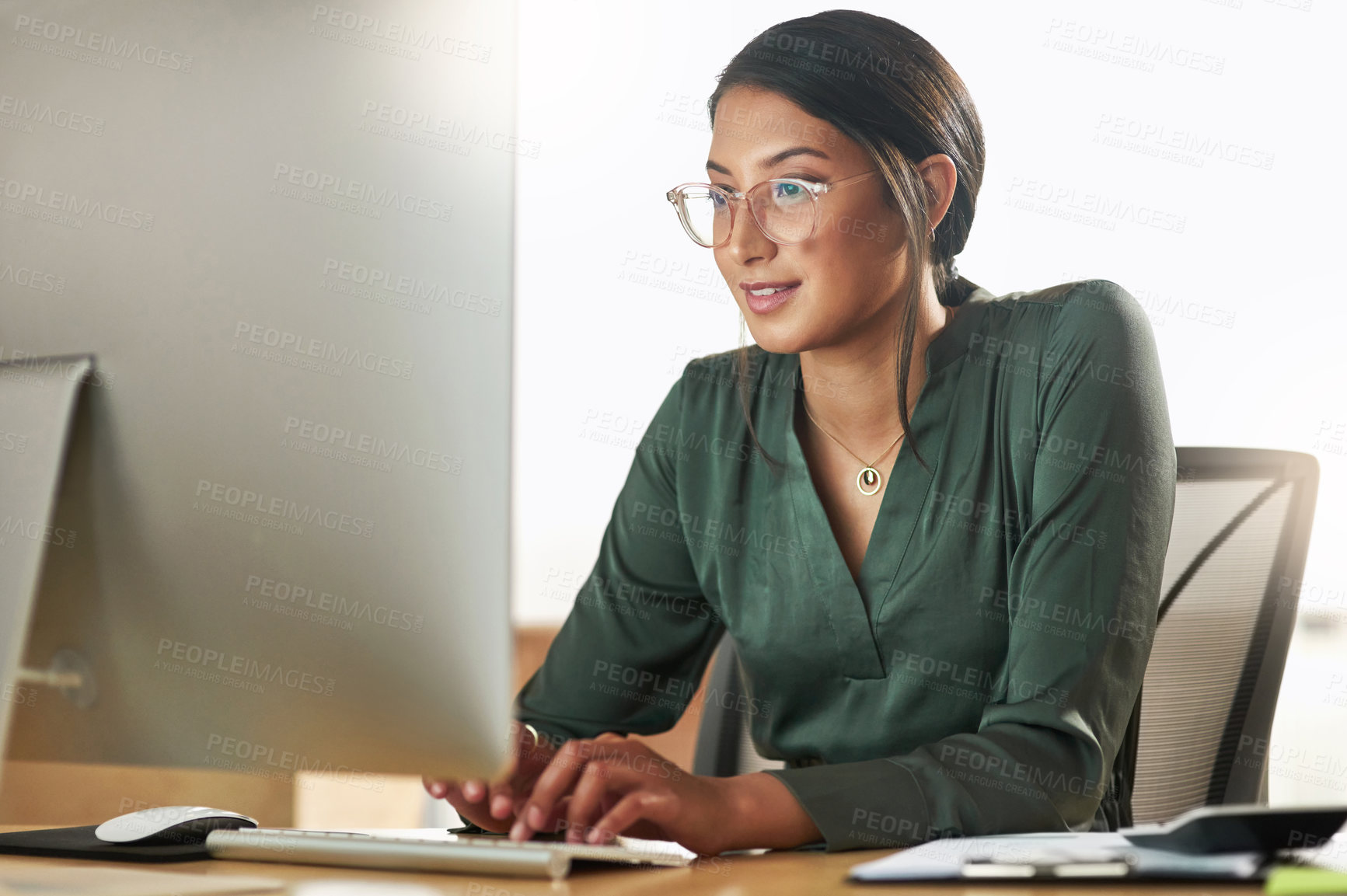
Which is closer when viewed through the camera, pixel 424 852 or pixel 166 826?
pixel 424 852

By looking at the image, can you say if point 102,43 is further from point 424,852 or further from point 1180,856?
point 1180,856

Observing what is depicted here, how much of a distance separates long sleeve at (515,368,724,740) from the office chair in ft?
1.72

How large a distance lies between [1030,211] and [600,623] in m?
1.32

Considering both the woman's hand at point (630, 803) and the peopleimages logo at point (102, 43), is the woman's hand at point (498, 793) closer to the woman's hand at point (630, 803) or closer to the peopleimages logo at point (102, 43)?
the woman's hand at point (630, 803)

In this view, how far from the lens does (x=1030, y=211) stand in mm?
2090

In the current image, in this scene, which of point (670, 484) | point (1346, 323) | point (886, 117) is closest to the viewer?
point (886, 117)

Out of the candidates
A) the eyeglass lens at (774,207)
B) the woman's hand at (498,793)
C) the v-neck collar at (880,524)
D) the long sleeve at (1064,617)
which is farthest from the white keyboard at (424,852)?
the eyeglass lens at (774,207)

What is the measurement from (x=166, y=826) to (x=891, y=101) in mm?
1064

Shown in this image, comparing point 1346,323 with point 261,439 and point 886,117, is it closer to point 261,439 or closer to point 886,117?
point 886,117

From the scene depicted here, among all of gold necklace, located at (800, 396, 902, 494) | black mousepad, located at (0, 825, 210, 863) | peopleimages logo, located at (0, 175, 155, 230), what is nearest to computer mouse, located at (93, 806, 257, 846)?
black mousepad, located at (0, 825, 210, 863)

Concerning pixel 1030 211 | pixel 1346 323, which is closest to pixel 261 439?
pixel 1030 211

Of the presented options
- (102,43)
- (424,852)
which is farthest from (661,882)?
(102,43)

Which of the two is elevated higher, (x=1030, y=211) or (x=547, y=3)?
(x=547, y=3)

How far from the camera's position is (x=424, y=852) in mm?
567
